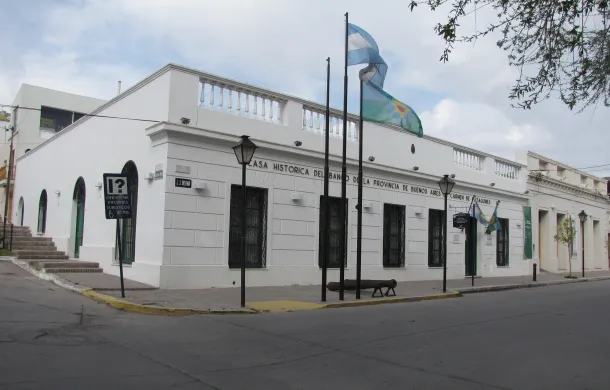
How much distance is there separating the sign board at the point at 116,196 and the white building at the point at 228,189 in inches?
74.5

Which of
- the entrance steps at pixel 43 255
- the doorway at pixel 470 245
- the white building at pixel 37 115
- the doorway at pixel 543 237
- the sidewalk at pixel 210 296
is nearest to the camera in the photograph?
the sidewalk at pixel 210 296

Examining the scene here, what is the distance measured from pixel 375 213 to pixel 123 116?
30.2 feet

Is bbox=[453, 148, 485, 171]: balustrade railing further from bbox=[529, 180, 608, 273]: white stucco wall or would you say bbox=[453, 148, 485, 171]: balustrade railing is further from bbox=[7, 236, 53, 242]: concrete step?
bbox=[7, 236, 53, 242]: concrete step

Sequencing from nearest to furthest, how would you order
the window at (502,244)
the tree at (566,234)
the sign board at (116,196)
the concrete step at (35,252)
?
the sign board at (116,196)
the concrete step at (35,252)
the window at (502,244)
the tree at (566,234)

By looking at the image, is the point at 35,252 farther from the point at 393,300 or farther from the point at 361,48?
the point at 361,48

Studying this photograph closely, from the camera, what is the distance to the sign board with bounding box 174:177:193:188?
14281mm

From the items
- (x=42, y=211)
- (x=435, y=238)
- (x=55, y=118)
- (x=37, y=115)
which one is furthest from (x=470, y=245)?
(x=55, y=118)

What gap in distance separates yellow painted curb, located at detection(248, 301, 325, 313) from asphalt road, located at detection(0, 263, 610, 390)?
0.49 m

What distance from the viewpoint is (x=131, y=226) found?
15.8 metres

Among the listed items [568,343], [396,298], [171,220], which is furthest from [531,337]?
[171,220]

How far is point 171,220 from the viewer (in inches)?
556

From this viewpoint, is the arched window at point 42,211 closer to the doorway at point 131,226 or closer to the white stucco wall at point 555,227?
the doorway at point 131,226

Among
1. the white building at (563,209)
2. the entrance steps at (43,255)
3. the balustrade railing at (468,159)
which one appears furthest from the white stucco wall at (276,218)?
the white building at (563,209)

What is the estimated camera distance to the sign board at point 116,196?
12.1 metres
